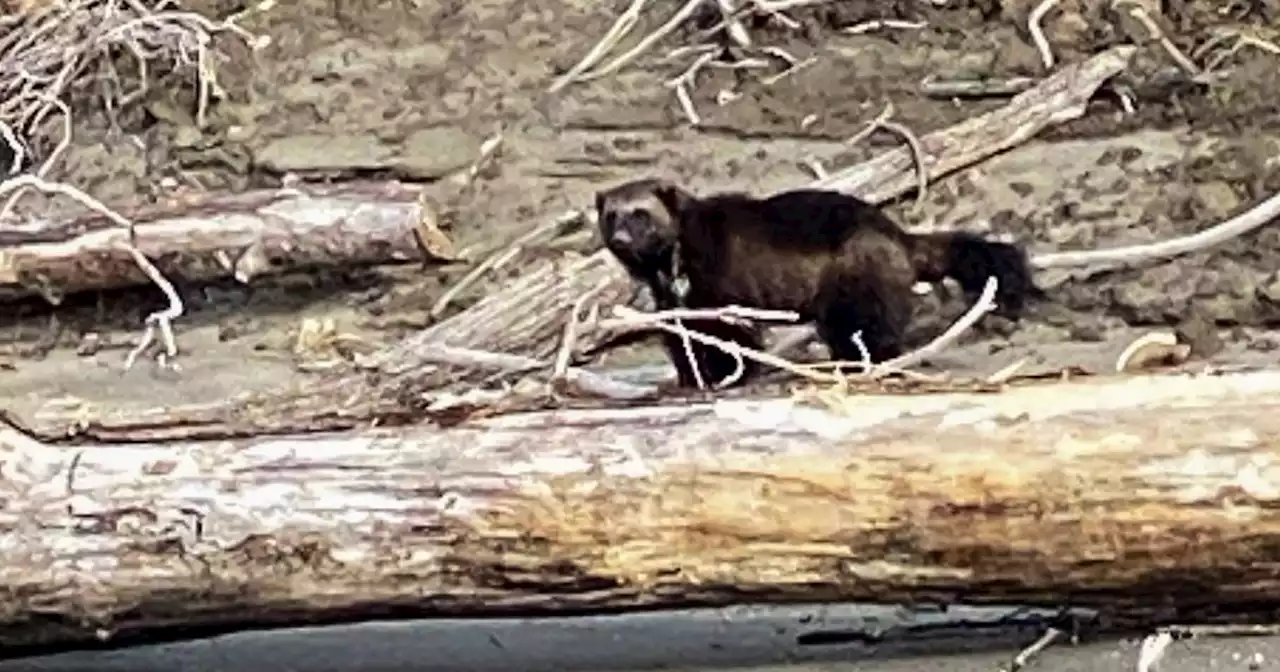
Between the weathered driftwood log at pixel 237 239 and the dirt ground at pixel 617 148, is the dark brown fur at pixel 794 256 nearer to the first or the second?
the dirt ground at pixel 617 148

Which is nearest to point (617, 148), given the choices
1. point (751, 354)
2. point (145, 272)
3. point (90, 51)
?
point (145, 272)

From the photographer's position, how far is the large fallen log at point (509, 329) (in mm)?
4066

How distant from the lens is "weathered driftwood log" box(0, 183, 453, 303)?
19.4 feet

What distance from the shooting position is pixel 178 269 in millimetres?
6023

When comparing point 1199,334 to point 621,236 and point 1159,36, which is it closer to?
point 621,236

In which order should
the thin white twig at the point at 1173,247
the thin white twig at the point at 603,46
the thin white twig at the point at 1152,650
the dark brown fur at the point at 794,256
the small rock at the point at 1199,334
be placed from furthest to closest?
1. the thin white twig at the point at 603,46
2. the thin white twig at the point at 1173,247
3. the small rock at the point at 1199,334
4. the dark brown fur at the point at 794,256
5. the thin white twig at the point at 1152,650

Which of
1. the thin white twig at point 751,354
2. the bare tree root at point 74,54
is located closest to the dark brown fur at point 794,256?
the thin white twig at point 751,354

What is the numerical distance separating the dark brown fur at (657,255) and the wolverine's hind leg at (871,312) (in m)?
0.17

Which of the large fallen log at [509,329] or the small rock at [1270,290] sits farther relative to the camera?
the small rock at [1270,290]

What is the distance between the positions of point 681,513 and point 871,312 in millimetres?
1443

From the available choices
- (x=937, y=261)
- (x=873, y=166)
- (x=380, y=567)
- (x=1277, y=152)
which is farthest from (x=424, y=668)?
(x=1277, y=152)

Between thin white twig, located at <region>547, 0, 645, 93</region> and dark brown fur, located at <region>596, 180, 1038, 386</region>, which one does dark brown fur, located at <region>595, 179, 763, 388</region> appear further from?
thin white twig, located at <region>547, 0, 645, 93</region>

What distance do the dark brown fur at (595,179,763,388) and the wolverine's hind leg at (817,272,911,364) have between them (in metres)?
0.17

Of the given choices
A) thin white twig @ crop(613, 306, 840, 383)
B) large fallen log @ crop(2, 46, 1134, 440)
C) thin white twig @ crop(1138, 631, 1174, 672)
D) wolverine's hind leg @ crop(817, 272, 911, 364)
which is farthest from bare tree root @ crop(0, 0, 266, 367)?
thin white twig @ crop(1138, 631, 1174, 672)
